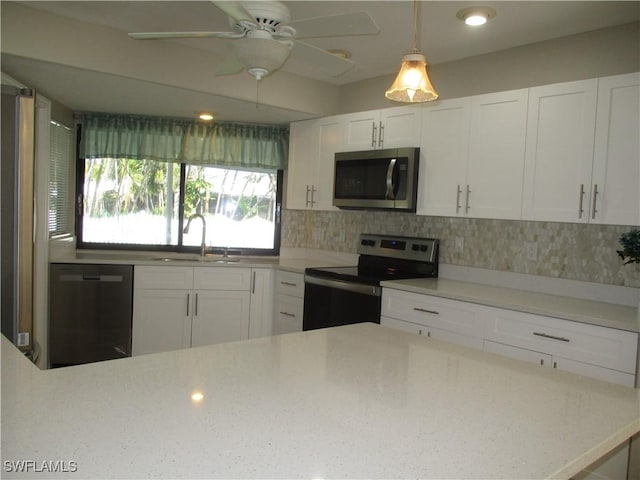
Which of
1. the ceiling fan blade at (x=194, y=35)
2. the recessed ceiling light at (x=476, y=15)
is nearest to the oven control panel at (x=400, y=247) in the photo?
the recessed ceiling light at (x=476, y=15)

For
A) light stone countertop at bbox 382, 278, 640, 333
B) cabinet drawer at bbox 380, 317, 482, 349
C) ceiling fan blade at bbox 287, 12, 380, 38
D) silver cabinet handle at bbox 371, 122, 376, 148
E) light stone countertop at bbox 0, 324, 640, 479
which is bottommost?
cabinet drawer at bbox 380, 317, 482, 349

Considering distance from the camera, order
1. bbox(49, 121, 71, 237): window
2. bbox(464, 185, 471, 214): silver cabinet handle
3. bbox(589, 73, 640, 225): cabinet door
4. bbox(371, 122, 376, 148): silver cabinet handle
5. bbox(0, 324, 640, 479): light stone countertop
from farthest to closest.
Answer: bbox(49, 121, 71, 237): window < bbox(371, 122, 376, 148): silver cabinet handle < bbox(464, 185, 471, 214): silver cabinet handle < bbox(589, 73, 640, 225): cabinet door < bbox(0, 324, 640, 479): light stone countertop

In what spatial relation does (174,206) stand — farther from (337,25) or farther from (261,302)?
(337,25)

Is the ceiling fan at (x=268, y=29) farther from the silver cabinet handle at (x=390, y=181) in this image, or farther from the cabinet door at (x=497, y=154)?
the silver cabinet handle at (x=390, y=181)

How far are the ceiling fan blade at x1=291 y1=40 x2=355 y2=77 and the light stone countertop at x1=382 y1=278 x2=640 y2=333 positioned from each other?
136 centimetres

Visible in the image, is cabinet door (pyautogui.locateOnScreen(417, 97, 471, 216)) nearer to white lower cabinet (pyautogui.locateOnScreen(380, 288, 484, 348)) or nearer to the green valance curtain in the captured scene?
white lower cabinet (pyautogui.locateOnScreen(380, 288, 484, 348))

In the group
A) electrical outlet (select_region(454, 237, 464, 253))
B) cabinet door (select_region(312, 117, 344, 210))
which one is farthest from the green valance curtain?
electrical outlet (select_region(454, 237, 464, 253))

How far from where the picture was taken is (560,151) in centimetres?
262

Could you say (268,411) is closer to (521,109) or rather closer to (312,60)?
(312,60)

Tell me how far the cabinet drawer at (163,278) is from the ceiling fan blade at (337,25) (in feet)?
8.12

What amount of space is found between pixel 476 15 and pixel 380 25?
1.78ft

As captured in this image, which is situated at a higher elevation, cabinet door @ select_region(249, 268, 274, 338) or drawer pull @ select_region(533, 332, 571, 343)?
drawer pull @ select_region(533, 332, 571, 343)

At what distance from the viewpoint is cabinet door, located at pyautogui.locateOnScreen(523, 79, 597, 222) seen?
252cm

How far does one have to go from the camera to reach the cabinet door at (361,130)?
3598 mm
